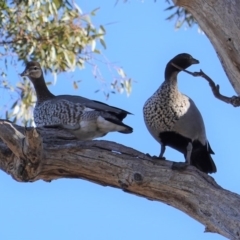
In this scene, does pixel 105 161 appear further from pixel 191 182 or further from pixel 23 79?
pixel 23 79

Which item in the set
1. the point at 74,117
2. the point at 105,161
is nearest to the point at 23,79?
the point at 74,117

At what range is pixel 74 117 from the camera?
6098mm

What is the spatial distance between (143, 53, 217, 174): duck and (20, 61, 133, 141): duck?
366mm

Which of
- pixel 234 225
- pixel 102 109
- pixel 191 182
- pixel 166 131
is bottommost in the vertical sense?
pixel 234 225

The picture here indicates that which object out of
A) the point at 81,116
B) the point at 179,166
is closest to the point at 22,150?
the point at 179,166

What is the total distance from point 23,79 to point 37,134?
13.1ft

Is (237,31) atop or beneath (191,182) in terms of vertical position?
atop

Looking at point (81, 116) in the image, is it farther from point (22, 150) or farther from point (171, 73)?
point (22, 150)

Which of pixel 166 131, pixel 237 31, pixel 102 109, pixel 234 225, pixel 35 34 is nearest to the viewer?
pixel 234 225

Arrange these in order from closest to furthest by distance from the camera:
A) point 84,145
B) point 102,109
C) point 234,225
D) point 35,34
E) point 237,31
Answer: point 234,225
point 237,31
point 84,145
point 102,109
point 35,34

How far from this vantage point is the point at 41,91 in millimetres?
6832

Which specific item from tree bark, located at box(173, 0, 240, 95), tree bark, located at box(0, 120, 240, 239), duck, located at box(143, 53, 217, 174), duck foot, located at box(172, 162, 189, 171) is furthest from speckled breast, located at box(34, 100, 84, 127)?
tree bark, located at box(173, 0, 240, 95)

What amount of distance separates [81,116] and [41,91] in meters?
0.84

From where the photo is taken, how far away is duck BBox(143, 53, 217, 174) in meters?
5.32
